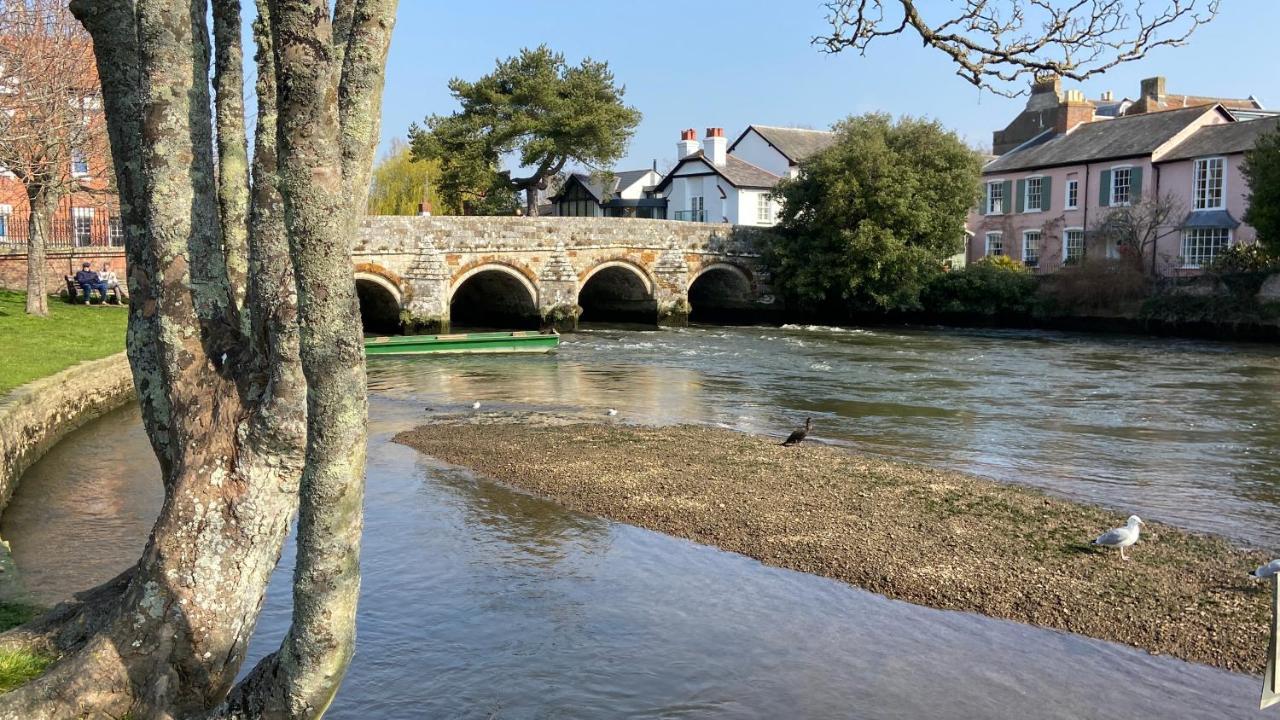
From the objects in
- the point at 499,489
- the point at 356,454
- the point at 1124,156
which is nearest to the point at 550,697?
the point at 356,454

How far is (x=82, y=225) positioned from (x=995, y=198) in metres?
38.4

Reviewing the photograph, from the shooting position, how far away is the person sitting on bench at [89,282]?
102ft

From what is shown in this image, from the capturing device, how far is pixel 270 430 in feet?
15.8

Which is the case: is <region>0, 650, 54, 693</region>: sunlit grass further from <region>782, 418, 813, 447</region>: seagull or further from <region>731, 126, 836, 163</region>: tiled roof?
<region>731, 126, 836, 163</region>: tiled roof

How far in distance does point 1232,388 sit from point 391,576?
66.1 feet

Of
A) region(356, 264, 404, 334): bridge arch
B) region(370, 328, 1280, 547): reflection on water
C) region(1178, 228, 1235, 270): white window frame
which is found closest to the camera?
region(370, 328, 1280, 547): reflection on water

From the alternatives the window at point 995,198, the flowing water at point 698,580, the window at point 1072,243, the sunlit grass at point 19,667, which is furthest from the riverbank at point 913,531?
the window at point 995,198

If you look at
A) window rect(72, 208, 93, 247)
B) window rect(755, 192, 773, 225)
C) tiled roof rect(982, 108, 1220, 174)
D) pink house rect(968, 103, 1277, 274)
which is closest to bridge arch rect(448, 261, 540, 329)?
window rect(72, 208, 93, 247)

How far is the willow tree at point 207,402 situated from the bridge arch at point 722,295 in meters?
38.7

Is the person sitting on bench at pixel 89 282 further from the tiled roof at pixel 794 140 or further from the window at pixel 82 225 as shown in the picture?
the tiled roof at pixel 794 140

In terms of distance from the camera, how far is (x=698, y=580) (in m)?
9.91

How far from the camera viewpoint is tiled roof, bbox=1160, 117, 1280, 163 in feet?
124

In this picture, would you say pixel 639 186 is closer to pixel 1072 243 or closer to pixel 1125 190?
pixel 1072 243

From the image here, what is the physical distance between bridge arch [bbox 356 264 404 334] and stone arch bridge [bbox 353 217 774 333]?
0.05 metres
